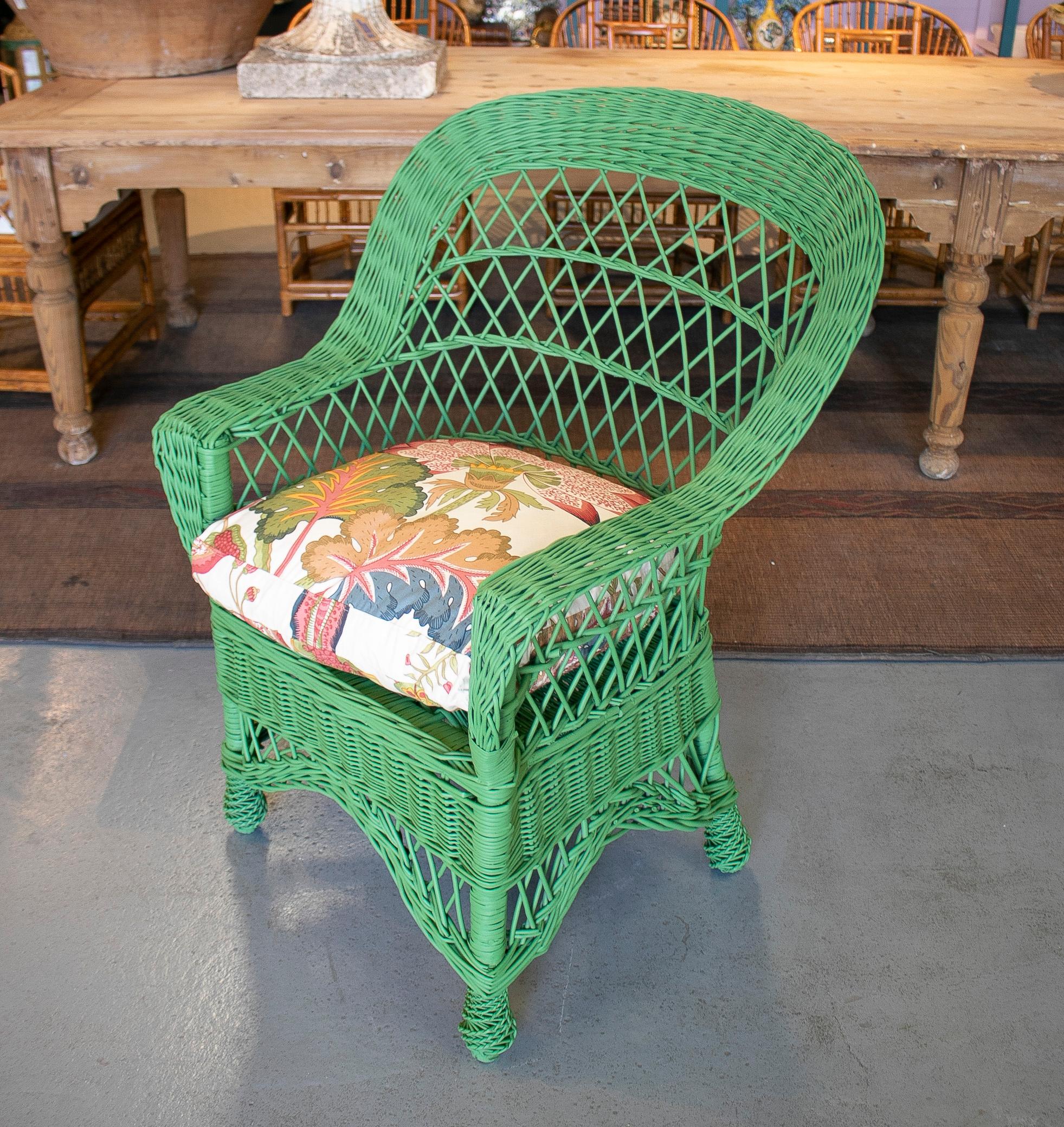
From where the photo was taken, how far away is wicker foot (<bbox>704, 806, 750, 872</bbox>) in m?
1.69

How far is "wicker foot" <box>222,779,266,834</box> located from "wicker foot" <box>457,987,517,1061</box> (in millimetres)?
478

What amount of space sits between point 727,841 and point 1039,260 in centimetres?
242

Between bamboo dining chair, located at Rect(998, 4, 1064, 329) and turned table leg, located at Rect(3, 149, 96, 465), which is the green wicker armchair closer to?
turned table leg, located at Rect(3, 149, 96, 465)

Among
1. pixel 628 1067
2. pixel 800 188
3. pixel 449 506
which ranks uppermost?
pixel 800 188

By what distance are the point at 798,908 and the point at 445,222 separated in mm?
1083

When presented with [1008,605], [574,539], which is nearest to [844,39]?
[1008,605]

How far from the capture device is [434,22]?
11.9 feet

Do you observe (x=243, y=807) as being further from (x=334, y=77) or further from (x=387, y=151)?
(x=334, y=77)

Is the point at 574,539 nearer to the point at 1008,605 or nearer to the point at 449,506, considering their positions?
the point at 449,506

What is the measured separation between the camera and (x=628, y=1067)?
4.74 ft

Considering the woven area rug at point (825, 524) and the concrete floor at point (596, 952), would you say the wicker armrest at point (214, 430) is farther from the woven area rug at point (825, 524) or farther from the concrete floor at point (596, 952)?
the woven area rug at point (825, 524)

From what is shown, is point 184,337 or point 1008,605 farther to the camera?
point 184,337

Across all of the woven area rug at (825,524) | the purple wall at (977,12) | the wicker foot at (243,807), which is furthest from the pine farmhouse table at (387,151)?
the purple wall at (977,12)

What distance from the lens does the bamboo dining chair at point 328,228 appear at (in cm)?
337
